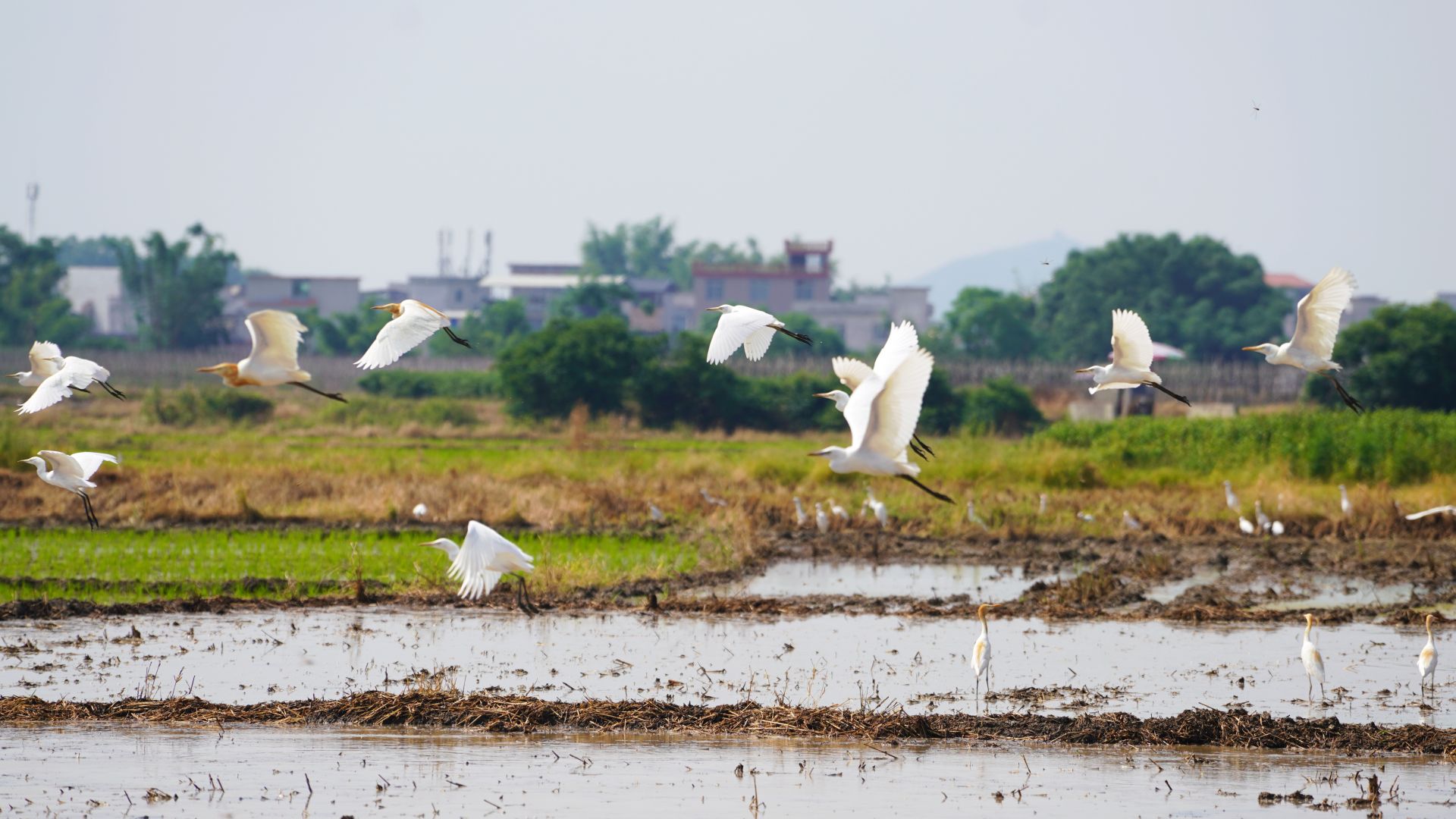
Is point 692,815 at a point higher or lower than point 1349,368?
lower

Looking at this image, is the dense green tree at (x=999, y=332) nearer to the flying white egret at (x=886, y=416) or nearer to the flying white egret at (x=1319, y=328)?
the flying white egret at (x=1319, y=328)

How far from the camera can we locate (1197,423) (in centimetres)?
3334

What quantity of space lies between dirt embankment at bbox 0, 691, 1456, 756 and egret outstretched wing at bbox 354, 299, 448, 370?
2684 millimetres

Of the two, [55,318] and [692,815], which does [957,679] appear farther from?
[55,318]

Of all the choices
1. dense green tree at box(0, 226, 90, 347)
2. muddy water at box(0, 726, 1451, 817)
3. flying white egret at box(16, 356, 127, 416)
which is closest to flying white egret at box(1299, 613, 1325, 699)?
muddy water at box(0, 726, 1451, 817)

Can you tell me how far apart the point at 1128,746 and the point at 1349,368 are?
35737 mm

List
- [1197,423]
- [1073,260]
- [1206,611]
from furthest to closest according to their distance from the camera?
[1073,260], [1197,423], [1206,611]

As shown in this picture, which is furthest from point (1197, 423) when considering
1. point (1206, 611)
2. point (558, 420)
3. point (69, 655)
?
point (69, 655)

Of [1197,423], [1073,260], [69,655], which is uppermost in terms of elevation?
[1073,260]

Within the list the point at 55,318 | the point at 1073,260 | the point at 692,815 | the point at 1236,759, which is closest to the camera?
the point at 692,815

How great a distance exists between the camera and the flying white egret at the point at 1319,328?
10.9 metres

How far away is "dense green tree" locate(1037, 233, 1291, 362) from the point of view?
74312 millimetres

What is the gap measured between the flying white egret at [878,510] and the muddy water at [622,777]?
12.3m

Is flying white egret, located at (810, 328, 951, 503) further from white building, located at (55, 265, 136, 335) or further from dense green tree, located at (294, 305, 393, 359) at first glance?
white building, located at (55, 265, 136, 335)
